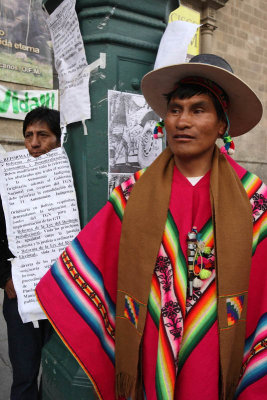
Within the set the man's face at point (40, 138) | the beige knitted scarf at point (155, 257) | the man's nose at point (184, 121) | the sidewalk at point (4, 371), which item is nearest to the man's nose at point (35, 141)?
the man's face at point (40, 138)

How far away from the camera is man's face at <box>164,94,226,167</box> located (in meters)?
1.24

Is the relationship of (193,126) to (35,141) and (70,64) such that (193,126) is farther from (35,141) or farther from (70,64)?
(35,141)

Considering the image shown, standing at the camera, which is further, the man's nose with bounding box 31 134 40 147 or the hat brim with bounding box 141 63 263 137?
the man's nose with bounding box 31 134 40 147

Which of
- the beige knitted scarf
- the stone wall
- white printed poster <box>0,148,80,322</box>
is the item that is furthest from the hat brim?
the stone wall

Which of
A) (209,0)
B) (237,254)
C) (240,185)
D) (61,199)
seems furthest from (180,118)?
(209,0)

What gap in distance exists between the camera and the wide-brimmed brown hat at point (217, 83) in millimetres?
1247

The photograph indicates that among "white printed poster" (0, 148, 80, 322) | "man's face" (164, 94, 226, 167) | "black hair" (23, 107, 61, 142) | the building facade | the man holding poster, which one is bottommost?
the man holding poster

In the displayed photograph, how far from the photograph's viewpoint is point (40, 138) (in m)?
2.00

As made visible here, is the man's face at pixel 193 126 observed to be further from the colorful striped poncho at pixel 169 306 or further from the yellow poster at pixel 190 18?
the yellow poster at pixel 190 18

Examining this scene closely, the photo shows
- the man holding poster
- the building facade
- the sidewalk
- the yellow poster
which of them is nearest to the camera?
the man holding poster

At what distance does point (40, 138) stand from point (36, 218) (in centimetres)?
59

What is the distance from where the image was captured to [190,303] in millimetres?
1244

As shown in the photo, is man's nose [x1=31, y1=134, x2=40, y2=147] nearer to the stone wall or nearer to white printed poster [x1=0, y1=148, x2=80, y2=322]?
white printed poster [x1=0, y1=148, x2=80, y2=322]

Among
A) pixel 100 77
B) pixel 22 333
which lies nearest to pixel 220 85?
pixel 100 77
